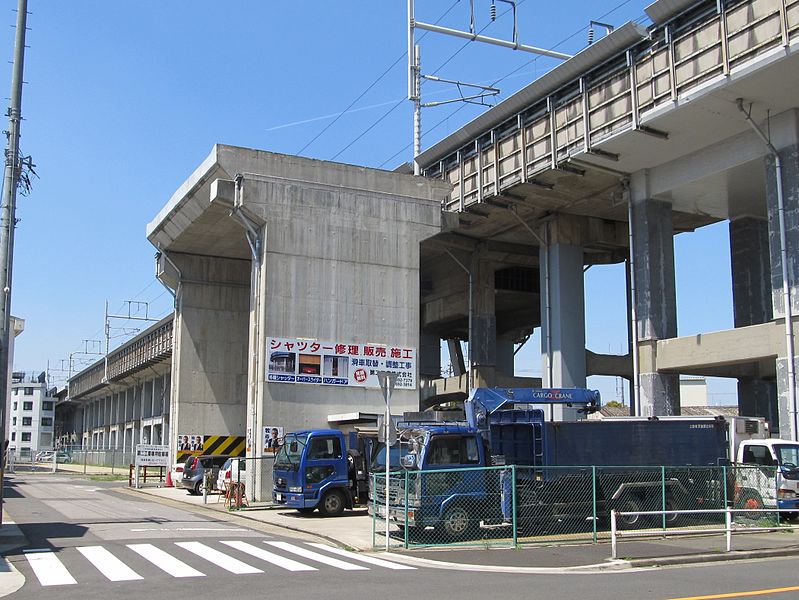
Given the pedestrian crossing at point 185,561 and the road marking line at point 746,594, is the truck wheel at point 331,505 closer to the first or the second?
the pedestrian crossing at point 185,561

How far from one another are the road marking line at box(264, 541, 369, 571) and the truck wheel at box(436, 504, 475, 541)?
263 cm

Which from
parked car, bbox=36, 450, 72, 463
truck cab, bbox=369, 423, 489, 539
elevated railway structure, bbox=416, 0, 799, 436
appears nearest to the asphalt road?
truck cab, bbox=369, 423, 489, 539

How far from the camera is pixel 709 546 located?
53.1 ft

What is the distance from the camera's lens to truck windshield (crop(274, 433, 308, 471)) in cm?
2383

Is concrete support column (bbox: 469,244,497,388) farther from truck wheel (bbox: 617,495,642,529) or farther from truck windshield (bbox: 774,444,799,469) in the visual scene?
truck wheel (bbox: 617,495,642,529)

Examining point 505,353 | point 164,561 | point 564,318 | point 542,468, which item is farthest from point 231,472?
point 505,353

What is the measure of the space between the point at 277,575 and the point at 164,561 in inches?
99.4

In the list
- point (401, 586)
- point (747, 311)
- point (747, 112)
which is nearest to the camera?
point (401, 586)

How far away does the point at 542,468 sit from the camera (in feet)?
55.2

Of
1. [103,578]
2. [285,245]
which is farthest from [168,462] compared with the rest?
[103,578]

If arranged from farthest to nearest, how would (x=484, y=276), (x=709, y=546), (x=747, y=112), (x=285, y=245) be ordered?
(x=484, y=276) → (x=285, y=245) → (x=747, y=112) → (x=709, y=546)

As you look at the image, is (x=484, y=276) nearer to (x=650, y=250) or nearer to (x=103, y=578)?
(x=650, y=250)

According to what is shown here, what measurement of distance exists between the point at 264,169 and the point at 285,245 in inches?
118

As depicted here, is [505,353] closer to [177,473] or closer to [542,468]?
[177,473]
